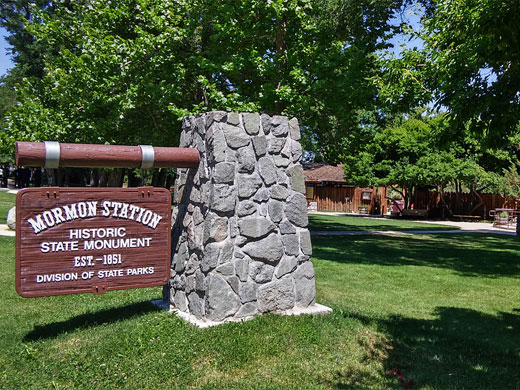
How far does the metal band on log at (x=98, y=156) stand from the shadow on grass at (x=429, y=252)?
6.55m

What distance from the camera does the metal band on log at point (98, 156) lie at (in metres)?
4.71

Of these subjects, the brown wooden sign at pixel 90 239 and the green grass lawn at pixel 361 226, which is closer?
the brown wooden sign at pixel 90 239

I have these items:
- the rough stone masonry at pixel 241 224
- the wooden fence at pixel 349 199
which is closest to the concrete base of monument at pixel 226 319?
the rough stone masonry at pixel 241 224

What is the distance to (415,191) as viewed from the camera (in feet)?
115

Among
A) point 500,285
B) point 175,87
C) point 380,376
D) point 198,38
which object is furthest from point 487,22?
point 198,38

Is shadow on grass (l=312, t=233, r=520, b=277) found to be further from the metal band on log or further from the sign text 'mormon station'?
the sign text 'mormon station'

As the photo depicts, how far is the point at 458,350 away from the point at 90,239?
4.08 m

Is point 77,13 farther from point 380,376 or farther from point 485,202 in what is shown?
point 485,202

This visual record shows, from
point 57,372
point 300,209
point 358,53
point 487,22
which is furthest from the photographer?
point 358,53

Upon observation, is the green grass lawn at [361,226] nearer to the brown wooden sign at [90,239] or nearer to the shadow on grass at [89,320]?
the shadow on grass at [89,320]

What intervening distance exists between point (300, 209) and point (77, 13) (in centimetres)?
1430

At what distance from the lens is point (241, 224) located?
5613mm

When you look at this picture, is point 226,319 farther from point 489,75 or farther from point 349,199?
point 349,199

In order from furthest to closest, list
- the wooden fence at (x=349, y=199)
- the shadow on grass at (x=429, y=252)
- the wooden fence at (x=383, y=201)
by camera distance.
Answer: the wooden fence at (x=349, y=199) < the wooden fence at (x=383, y=201) < the shadow on grass at (x=429, y=252)
